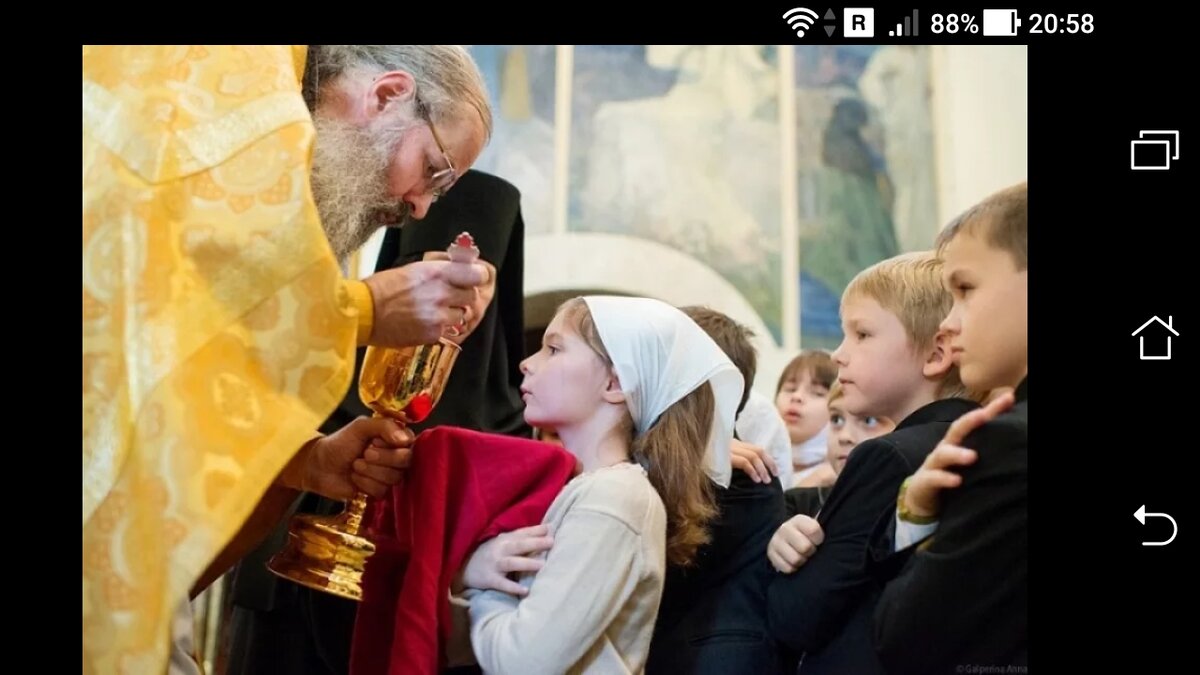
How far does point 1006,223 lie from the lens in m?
2.33

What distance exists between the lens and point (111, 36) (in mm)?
2334

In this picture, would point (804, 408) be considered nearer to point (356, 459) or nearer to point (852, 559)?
point (852, 559)

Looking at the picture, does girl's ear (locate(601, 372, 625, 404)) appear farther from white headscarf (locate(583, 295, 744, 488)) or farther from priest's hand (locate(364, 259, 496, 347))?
priest's hand (locate(364, 259, 496, 347))

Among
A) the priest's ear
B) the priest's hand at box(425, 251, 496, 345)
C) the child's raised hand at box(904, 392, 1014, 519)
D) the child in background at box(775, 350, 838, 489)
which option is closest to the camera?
the child's raised hand at box(904, 392, 1014, 519)

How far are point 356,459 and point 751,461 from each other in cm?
86

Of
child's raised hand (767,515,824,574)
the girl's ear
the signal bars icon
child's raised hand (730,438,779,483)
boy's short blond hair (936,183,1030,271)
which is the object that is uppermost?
the signal bars icon

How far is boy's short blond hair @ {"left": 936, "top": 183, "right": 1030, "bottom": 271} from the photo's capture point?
2.28m

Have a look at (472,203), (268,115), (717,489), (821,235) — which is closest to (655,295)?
(821,235)

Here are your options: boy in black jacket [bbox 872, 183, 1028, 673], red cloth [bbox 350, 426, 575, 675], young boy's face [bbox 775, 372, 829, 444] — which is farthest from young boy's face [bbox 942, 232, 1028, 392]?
young boy's face [bbox 775, 372, 829, 444]

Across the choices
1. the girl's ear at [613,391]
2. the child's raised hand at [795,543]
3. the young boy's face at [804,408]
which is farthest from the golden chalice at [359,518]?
the young boy's face at [804,408]

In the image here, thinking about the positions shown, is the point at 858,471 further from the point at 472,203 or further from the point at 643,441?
the point at 472,203

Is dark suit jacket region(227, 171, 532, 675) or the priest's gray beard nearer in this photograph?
the priest's gray beard

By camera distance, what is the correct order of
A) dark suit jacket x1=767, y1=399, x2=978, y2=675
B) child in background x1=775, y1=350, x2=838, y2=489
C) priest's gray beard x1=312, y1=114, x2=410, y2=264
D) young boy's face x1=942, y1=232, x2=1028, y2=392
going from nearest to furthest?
1. young boy's face x1=942, y1=232, x2=1028, y2=392
2. dark suit jacket x1=767, y1=399, x2=978, y2=675
3. priest's gray beard x1=312, y1=114, x2=410, y2=264
4. child in background x1=775, y1=350, x2=838, y2=489

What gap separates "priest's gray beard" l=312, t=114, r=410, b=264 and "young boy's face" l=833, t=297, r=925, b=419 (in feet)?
3.41
